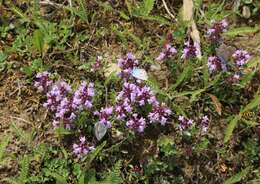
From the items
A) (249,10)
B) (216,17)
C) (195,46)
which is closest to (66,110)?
→ (195,46)

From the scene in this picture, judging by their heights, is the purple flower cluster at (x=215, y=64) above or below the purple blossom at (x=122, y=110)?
above

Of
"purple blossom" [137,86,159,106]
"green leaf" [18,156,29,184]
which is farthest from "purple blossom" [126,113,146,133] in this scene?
"green leaf" [18,156,29,184]

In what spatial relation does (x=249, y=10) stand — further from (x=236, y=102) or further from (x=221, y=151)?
(x=221, y=151)

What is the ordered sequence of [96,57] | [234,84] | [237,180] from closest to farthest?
[237,180] < [234,84] < [96,57]

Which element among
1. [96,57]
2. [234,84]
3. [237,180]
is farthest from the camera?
[96,57]

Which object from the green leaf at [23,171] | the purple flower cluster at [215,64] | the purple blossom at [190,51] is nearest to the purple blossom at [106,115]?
the green leaf at [23,171]

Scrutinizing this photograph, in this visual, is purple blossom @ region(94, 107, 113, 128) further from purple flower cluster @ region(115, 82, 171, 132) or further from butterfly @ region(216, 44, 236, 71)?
butterfly @ region(216, 44, 236, 71)

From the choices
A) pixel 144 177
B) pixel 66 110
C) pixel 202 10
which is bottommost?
pixel 144 177

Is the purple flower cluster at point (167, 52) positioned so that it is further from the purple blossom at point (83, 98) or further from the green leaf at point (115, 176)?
the green leaf at point (115, 176)
